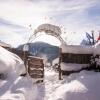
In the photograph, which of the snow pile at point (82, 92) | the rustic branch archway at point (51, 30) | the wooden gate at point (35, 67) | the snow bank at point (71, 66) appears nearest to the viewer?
the snow pile at point (82, 92)

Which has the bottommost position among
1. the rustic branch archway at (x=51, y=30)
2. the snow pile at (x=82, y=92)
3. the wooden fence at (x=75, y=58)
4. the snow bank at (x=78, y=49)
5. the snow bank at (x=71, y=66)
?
the snow pile at (x=82, y=92)

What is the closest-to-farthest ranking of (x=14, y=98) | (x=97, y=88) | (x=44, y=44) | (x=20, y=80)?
1. (x=14, y=98)
2. (x=20, y=80)
3. (x=97, y=88)
4. (x=44, y=44)

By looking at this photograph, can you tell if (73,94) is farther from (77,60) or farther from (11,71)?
(77,60)

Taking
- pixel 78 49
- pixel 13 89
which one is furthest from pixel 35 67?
pixel 13 89

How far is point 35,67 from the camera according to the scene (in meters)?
12.0

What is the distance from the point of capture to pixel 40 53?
3119cm

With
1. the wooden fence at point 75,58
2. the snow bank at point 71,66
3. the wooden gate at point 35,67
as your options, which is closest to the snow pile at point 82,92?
the wooden gate at point 35,67

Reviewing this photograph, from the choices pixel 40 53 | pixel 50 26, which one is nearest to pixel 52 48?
pixel 40 53

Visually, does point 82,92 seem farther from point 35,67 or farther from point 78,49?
point 78,49

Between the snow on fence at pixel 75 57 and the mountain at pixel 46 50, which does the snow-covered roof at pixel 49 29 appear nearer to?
the mountain at pixel 46 50

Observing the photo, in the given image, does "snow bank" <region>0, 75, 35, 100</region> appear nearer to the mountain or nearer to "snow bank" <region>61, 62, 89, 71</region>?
"snow bank" <region>61, 62, 89, 71</region>

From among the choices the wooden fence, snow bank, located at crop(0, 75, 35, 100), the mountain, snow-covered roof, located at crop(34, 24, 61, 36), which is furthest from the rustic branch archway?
snow bank, located at crop(0, 75, 35, 100)

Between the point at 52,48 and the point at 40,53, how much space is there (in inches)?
61.8

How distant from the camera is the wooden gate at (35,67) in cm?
1136
